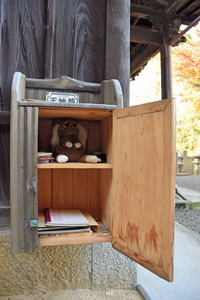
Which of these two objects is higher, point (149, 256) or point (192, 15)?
point (192, 15)

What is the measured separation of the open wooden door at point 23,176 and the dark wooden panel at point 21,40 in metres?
0.57

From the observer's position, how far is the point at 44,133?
1.70 m

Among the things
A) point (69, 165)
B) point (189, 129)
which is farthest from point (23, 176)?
point (189, 129)

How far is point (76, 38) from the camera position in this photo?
6.08 ft

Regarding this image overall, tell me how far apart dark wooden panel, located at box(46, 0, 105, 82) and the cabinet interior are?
356 mm

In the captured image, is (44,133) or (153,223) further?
(44,133)

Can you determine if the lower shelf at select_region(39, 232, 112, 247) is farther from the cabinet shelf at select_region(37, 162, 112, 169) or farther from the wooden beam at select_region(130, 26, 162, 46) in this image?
the wooden beam at select_region(130, 26, 162, 46)

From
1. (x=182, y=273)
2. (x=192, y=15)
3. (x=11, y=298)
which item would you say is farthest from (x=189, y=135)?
(x=11, y=298)

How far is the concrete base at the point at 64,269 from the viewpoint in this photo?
165 centimetres

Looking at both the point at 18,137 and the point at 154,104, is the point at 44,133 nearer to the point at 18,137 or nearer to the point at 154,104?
the point at 18,137

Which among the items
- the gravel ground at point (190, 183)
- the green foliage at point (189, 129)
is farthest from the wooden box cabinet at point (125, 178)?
the green foliage at point (189, 129)

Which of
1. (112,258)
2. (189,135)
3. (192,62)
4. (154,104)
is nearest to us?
(154,104)

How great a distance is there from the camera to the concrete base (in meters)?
1.65

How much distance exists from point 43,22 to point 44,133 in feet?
2.54
